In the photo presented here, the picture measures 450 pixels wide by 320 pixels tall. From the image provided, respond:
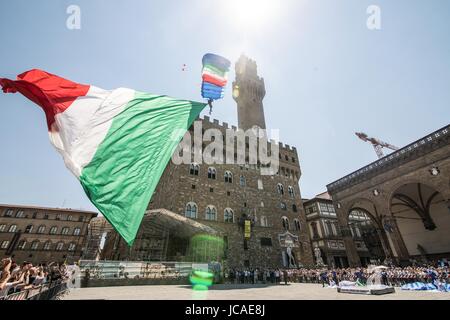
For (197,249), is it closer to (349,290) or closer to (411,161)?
(349,290)

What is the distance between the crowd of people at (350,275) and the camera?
14.3 m

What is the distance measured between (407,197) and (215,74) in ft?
84.4

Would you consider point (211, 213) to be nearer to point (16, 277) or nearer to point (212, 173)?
point (212, 173)

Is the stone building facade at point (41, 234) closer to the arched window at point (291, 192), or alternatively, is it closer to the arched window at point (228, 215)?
the arched window at point (228, 215)

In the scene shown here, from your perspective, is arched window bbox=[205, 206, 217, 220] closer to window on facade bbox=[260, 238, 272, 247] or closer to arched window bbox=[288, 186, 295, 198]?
window on facade bbox=[260, 238, 272, 247]

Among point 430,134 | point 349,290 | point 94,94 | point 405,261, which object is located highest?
point 430,134

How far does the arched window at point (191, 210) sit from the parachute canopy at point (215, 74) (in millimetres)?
15948

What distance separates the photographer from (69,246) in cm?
4078

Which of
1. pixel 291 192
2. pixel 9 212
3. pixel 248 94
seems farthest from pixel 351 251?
pixel 9 212

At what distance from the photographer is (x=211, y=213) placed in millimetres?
23891

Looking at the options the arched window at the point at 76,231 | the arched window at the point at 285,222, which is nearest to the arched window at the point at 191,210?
the arched window at the point at 285,222

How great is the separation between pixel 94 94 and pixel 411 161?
77.2ft

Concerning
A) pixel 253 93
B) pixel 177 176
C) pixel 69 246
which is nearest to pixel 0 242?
pixel 69 246

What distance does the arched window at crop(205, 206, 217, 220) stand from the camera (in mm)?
23498
